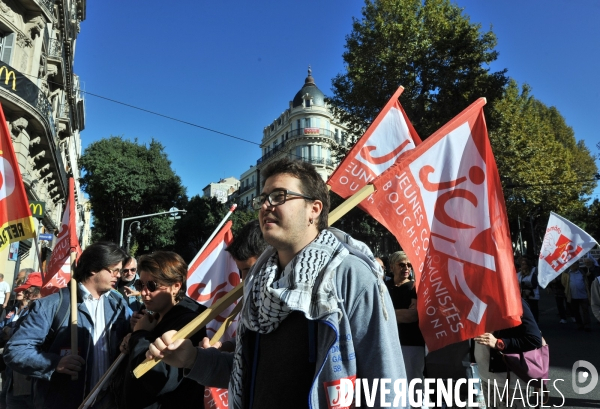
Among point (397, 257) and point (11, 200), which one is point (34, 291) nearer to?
point (11, 200)

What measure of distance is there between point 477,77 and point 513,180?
20.8ft

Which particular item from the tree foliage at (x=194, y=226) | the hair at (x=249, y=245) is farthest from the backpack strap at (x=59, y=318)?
the tree foliage at (x=194, y=226)

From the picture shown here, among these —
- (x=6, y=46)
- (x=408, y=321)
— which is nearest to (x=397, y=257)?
(x=408, y=321)

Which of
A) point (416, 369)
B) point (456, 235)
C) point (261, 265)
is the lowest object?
point (416, 369)

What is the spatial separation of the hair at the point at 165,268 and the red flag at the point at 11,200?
3.59 ft

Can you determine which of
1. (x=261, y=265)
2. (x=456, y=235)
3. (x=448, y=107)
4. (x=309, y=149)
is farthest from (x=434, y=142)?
(x=309, y=149)

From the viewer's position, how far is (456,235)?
285 centimetres

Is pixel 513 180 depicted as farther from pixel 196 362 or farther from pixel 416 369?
pixel 196 362

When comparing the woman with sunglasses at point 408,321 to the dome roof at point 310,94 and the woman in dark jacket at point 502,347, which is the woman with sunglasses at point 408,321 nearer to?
the woman in dark jacket at point 502,347

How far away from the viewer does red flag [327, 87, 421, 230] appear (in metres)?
3.62

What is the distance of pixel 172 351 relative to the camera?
178 cm

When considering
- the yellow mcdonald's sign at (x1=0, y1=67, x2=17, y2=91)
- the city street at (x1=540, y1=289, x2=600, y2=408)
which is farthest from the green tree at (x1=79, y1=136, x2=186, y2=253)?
the city street at (x1=540, y1=289, x2=600, y2=408)

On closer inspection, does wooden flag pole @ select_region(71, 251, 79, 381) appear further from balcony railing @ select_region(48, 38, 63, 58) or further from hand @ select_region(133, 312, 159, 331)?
balcony railing @ select_region(48, 38, 63, 58)

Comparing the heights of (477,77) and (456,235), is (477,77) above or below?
above
